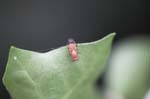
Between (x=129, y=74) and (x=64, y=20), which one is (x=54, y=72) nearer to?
(x=129, y=74)

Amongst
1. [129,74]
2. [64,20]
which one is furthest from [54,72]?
[64,20]

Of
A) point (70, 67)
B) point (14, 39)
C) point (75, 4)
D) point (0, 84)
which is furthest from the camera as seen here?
point (75, 4)

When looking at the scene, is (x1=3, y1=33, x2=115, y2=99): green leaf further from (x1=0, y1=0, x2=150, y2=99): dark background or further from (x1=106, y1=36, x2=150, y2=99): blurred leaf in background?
(x1=0, y1=0, x2=150, y2=99): dark background

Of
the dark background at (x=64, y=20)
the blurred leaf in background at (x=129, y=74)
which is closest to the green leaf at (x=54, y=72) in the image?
the blurred leaf in background at (x=129, y=74)

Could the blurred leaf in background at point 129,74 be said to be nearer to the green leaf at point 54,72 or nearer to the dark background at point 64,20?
the green leaf at point 54,72

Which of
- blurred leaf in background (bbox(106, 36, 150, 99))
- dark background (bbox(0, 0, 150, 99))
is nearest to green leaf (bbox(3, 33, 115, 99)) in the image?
blurred leaf in background (bbox(106, 36, 150, 99))

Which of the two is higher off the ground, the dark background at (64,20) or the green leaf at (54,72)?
the green leaf at (54,72)

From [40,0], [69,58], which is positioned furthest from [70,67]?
[40,0]

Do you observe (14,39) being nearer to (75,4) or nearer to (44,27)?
(44,27)
